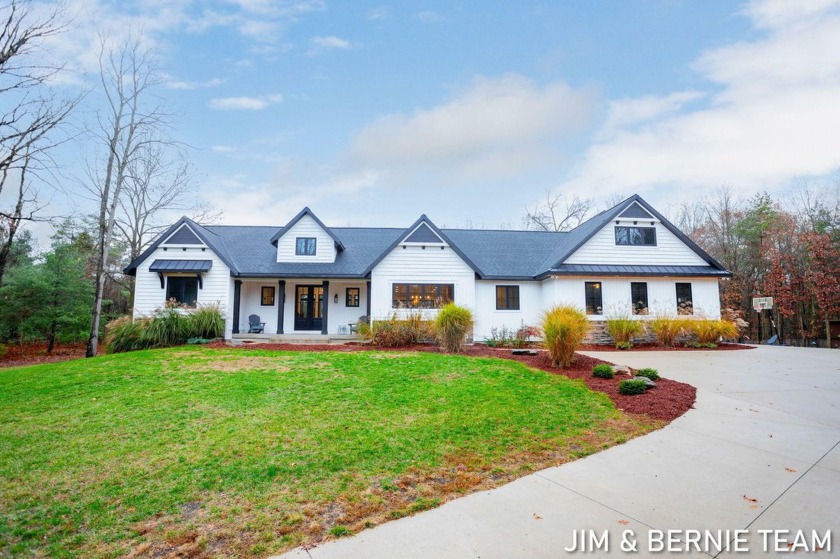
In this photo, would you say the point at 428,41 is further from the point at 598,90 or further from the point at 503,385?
the point at 503,385

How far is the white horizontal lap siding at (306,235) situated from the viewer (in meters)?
18.3

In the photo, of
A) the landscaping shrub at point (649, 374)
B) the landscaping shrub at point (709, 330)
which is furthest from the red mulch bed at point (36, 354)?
the landscaping shrub at point (709, 330)

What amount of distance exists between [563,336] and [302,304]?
42.5 ft

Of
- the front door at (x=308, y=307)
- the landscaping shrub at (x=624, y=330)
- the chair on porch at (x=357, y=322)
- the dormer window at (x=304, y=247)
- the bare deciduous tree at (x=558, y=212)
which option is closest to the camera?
the landscaping shrub at (x=624, y=330)

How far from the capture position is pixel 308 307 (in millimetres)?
18750

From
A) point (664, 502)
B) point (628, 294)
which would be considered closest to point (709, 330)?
point (628, 294)

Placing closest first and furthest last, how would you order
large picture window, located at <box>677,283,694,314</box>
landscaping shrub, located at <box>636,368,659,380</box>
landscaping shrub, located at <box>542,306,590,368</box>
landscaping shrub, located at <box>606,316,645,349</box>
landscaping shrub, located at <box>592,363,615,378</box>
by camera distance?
landscaping shrub, located at <box>636,368,659,380</box>, landscaping shrub, located at <box>592,363,615,378</box>, landscaping shrub, located at <box>542,306,590,368</box>, landscaping shrub, located at <box>606,316,645,349</box>, large picture window, located at <box>677,283,694,314</box>

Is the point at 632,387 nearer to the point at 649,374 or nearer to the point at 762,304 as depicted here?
the point at 649,374

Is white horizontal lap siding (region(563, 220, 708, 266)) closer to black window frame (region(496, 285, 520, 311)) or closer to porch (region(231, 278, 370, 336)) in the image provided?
black window frame (region(496, 285, 520, 311))

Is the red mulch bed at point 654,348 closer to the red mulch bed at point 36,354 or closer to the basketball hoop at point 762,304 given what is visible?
the basketball hoop at point 762,304

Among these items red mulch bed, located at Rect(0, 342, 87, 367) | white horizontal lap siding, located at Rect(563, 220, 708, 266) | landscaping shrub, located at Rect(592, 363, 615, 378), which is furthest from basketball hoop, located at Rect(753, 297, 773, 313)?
red mulch bed, located at Rect(0, 342, 87, 367)

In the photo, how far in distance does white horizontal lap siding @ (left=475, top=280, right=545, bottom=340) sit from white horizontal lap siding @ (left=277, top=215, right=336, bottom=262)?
280 inches

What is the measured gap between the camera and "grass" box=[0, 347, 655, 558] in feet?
9.84

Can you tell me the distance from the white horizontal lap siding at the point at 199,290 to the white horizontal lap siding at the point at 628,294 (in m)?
14.2
